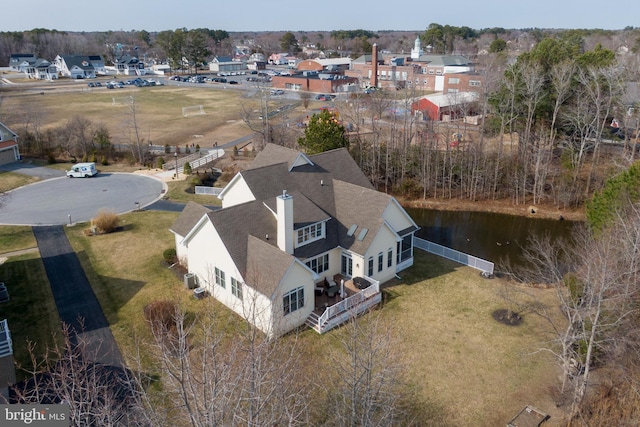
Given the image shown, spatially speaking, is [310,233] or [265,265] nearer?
[265,265]

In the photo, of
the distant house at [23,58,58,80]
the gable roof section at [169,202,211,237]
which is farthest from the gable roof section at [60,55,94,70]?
the gable roof section at [169,202,211,237]

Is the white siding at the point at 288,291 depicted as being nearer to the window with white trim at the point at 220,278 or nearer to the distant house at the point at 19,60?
the window with white trim at the point at 220,278

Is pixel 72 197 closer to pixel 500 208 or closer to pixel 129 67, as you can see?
pixel 500 208

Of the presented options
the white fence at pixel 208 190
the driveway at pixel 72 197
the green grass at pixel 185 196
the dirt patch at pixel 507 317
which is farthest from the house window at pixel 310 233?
the driveway at pixel 72 197

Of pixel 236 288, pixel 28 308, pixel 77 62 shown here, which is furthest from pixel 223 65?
pixel 236 288

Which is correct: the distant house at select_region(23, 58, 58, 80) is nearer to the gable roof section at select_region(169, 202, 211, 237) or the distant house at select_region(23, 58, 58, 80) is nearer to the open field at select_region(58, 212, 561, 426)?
the open field at select_region(58, 212, 561, 426)

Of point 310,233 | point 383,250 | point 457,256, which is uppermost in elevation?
point 310,233
